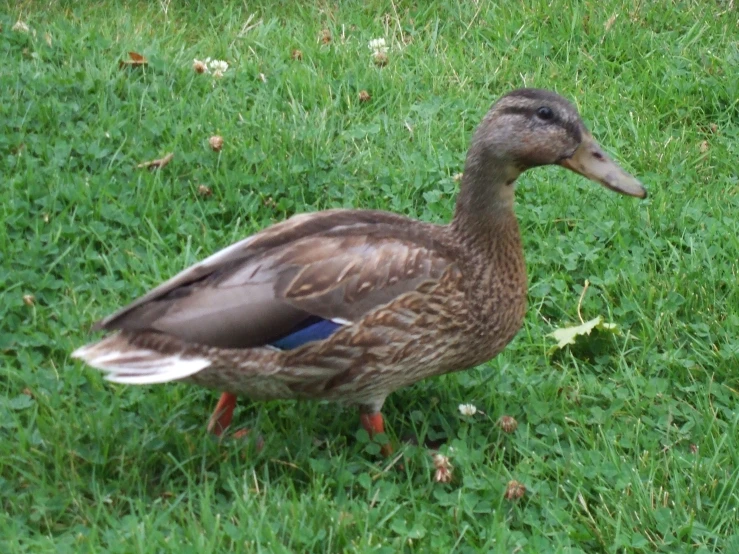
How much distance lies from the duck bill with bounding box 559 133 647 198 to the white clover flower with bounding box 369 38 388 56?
237 cm

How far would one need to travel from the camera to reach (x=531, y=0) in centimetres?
605

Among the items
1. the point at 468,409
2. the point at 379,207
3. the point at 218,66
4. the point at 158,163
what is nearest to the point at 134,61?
the point at 218,66

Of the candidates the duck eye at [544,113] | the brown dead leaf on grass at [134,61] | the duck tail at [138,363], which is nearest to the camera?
the duck tail at [138,363]

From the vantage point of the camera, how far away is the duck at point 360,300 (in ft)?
10.2

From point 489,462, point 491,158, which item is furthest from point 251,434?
point 491,158

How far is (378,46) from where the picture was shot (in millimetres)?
5703

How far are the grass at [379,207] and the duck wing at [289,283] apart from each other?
0.40 metres

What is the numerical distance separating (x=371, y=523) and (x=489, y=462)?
1.60 feet

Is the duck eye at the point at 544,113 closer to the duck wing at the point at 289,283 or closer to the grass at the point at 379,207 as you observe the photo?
the duck wing at the point at 289,283

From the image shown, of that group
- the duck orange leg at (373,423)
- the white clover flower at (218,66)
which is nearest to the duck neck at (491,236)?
the duck orange leg at (373,423)

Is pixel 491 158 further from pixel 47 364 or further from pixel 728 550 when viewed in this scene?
pixel 47 364

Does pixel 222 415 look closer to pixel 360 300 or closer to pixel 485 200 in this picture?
pixel 360 300

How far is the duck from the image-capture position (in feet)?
10.2

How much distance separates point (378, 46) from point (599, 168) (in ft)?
8.16
